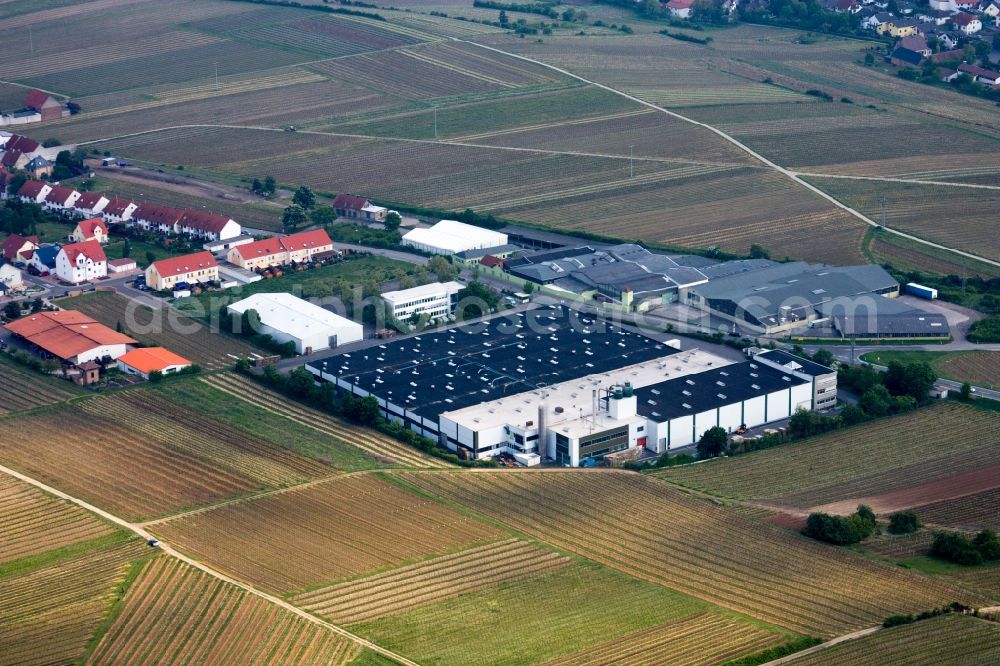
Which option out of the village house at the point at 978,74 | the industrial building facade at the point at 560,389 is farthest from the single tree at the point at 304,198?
the village house at the point at 978,74

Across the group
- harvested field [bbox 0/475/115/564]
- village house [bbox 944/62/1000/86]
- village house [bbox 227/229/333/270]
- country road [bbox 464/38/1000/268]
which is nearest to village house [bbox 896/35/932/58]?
village house [bbox 944/62/1000/86]

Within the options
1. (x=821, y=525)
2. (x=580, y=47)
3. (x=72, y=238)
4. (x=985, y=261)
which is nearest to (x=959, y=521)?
(x=821, y=525)

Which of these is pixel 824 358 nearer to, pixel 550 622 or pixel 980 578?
pixel 980 578

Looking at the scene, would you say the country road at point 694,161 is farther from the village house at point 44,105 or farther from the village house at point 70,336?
the village house at point 70,336

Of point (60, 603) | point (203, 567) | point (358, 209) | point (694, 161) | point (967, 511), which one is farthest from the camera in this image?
point (694, 161)

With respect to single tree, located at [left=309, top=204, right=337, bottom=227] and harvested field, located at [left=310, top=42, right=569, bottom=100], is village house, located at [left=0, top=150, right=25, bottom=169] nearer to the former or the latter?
single tree, located at [left=309, top=204, right=337, bottom=227]

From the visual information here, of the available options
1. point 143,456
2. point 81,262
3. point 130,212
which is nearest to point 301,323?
point 143,456

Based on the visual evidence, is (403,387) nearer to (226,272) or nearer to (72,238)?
(226,272)
